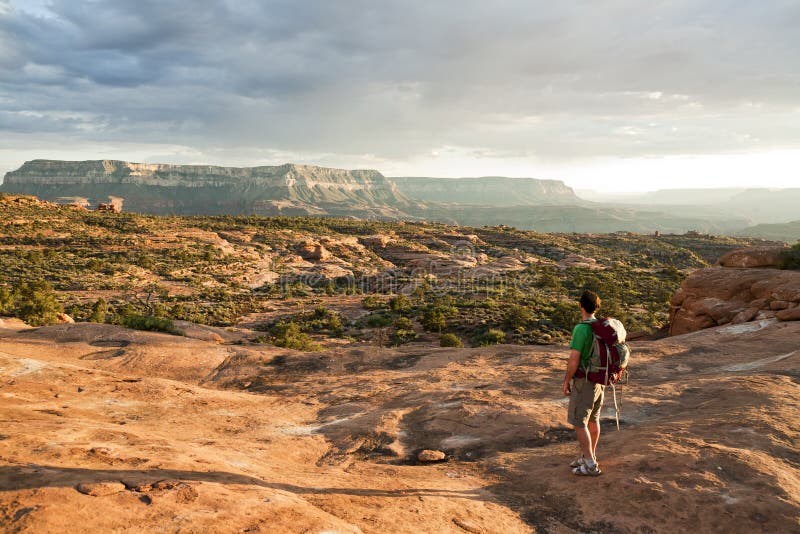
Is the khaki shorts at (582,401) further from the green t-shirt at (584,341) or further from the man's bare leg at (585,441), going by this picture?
the green t-shirt at (584,341)

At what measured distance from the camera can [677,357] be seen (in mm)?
11555

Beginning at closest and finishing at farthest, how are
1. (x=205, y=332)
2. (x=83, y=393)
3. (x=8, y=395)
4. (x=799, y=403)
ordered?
(x=799, y=403) < (x=8, y=395) < (x=83, y=393) < (x=205, y=332)

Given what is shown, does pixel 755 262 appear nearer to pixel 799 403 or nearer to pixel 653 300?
pixel 799 403

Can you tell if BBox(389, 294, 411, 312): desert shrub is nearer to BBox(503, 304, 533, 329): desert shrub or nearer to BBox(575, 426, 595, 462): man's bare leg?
BBox(503, 304, 533, 329): desert shrub

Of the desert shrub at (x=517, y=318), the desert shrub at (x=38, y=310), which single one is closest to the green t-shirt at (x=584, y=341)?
the desert shrub at (x=517, y=318)

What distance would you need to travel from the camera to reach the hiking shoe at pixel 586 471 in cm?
526

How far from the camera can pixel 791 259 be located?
19.2m

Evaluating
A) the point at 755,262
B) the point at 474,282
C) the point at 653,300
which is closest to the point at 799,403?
the point at 755,262

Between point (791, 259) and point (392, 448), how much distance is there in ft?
71.3

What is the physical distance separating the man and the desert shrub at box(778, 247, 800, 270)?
782 inches

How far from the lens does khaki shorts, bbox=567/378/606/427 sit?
17.8 feet

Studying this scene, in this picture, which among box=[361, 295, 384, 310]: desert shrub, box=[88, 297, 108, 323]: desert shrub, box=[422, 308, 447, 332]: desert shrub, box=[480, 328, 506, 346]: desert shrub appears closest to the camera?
box=[480, 328, 506, 346]: desert shrub

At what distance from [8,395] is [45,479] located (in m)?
5.21

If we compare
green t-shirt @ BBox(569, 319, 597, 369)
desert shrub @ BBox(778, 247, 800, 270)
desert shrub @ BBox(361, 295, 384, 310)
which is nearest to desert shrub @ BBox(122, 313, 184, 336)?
green t-shirt @ BBox(569, 319, 597, 369)
